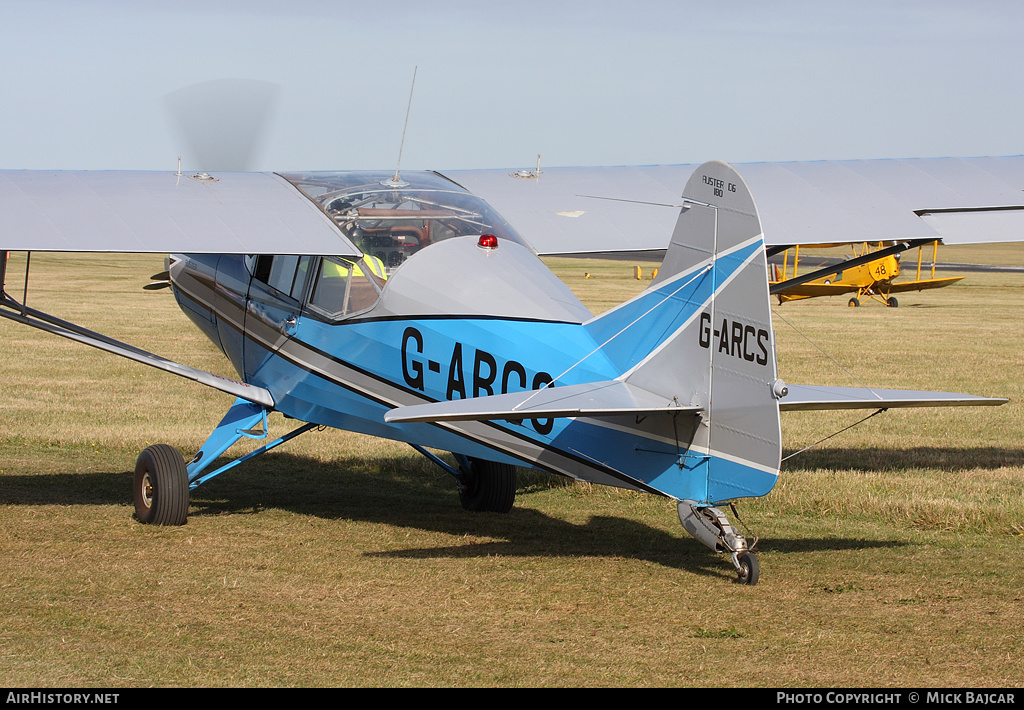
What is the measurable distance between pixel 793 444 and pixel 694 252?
6718mm

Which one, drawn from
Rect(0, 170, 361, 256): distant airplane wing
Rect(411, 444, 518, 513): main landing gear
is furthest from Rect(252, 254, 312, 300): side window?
Rect(411, 444, 518, 513): main landing gear

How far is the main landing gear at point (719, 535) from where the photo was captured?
6.40 m

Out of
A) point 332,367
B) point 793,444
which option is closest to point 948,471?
point 793,444

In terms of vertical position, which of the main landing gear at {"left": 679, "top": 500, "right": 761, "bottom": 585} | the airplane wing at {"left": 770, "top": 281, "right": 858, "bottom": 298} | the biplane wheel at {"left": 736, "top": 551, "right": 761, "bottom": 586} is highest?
the airplane wing at {"left": 770, "top": 281, "right": 858, "bottom": 298}

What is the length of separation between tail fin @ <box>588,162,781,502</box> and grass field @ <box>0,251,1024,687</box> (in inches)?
31.4

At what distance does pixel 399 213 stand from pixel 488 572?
2.83 m

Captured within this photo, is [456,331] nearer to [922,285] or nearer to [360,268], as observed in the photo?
[360,268]

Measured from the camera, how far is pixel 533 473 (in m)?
11.6

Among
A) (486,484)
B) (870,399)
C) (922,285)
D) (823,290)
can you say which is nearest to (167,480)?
(486,484)

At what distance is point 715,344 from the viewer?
6.25 metres

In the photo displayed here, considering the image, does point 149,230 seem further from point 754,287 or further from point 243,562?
point 754,287

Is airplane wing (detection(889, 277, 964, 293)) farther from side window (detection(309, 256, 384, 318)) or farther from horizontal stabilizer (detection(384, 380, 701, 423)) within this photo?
horizontal stabilizer (detection(384, 380, 701, 423))

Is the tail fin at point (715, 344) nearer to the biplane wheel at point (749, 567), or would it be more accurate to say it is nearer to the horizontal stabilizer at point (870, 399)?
the horizontal stabilizer at point (870, 399)

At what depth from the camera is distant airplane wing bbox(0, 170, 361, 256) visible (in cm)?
797
